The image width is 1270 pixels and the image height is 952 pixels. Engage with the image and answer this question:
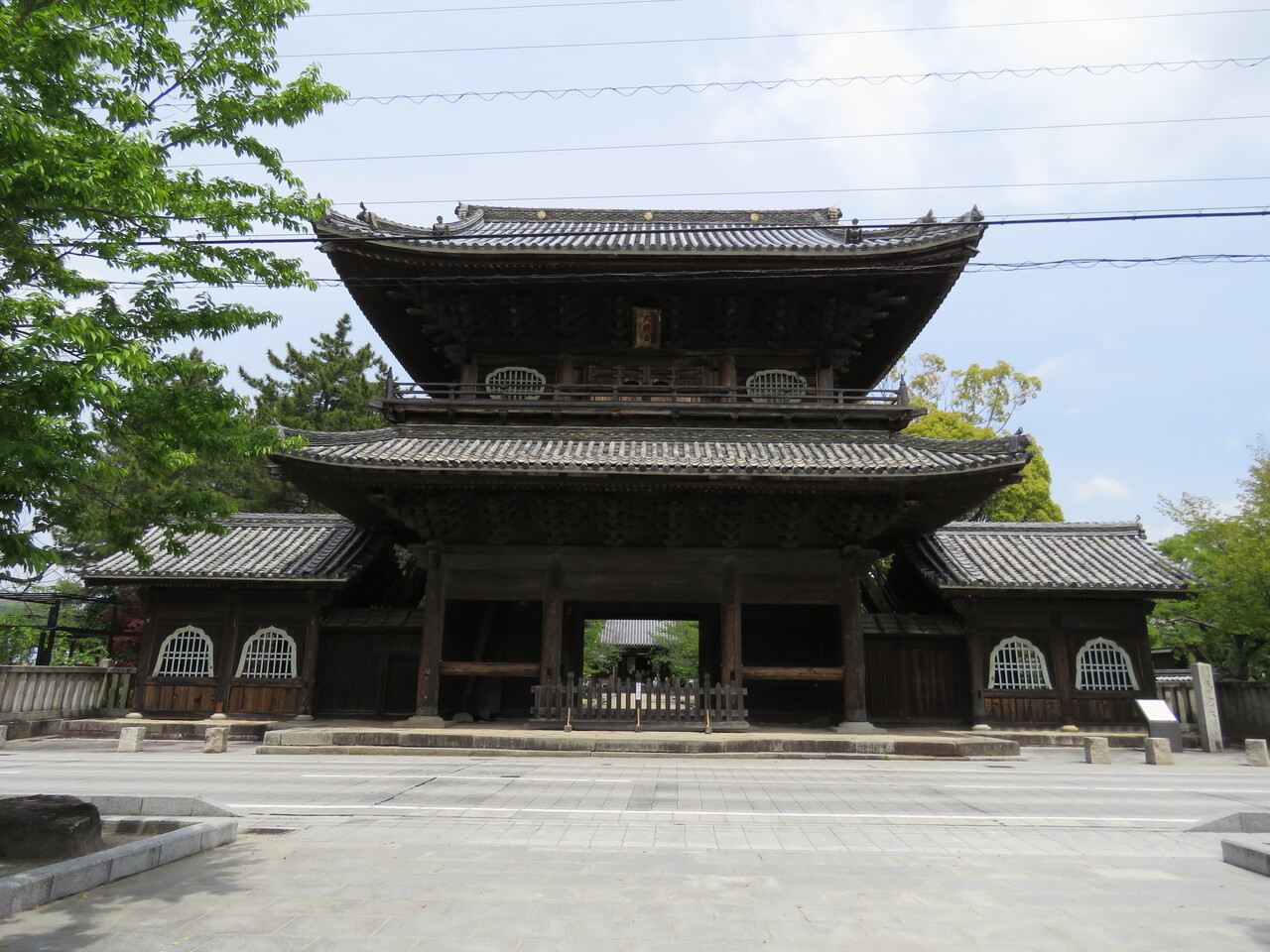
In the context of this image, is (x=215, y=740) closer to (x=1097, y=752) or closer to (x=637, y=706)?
(x=637, y=706)

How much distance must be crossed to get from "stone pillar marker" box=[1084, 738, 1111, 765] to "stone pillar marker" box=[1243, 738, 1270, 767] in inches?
113

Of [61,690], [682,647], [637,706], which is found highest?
[682,647]

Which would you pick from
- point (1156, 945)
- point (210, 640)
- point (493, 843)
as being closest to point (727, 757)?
point (493, 843)

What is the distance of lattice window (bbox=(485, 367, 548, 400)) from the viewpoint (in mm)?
17344

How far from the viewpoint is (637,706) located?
1433cm

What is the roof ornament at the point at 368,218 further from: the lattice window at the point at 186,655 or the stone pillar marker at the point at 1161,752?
the stone pillar marker at the point at 1161,752

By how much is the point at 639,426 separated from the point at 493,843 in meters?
10.9

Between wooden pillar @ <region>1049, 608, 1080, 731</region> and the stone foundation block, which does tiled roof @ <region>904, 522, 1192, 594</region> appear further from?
the stone foundation block

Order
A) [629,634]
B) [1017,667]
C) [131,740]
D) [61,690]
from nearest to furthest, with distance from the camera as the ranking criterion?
[131,740], [1017,667], [61,690], [629,634]

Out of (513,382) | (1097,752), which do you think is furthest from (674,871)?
(513,382)

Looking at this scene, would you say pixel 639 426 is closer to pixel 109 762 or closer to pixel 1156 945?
pixel 109 762

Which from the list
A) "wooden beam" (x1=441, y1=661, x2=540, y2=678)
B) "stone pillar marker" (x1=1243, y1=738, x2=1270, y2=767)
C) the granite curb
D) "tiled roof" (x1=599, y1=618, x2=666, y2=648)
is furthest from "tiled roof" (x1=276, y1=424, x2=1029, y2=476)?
"tiled roof" (x1=599, y1=618, x2=666, y2=648)

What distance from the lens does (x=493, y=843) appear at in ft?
20.6

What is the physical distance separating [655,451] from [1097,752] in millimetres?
9357
